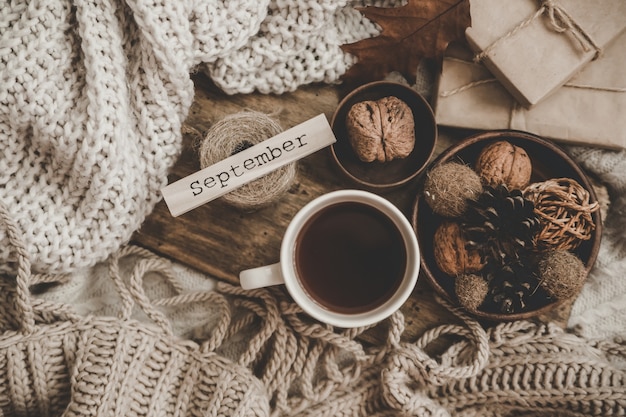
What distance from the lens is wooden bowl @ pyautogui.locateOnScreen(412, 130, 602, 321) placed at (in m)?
0.80

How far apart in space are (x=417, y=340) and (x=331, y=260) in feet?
0.65

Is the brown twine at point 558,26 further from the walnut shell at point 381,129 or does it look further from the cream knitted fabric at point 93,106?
the cream knitted fabric at point 93,106

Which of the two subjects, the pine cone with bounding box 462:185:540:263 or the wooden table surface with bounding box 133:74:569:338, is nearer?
the pine cone with bounding box 462:185:540:263

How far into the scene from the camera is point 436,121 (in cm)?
86

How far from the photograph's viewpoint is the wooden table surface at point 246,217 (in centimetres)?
88

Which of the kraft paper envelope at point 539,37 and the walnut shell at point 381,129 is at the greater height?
the kraft paper envelope at point 539,37

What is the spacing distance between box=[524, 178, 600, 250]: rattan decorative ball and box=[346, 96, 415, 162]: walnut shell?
0.66ft

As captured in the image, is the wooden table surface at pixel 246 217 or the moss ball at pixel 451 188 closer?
the moss ball at pixel 451 188

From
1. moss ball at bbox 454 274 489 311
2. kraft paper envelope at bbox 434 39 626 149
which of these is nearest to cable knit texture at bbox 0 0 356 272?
kraft paper envelope at bbox 434 39 626 149

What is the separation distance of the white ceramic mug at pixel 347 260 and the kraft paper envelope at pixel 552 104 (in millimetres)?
206

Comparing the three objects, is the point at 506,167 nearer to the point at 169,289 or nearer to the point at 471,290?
the point at 471,290

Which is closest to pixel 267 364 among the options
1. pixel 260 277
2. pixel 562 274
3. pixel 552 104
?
pixel 260 277

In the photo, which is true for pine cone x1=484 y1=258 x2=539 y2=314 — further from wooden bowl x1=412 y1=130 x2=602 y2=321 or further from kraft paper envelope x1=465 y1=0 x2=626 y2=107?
kraft paper envelope x1=465 y1=0 x2=626 y2=107

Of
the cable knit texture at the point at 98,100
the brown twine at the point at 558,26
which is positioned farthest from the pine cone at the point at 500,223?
the cable knit texture at the point at 98,100
